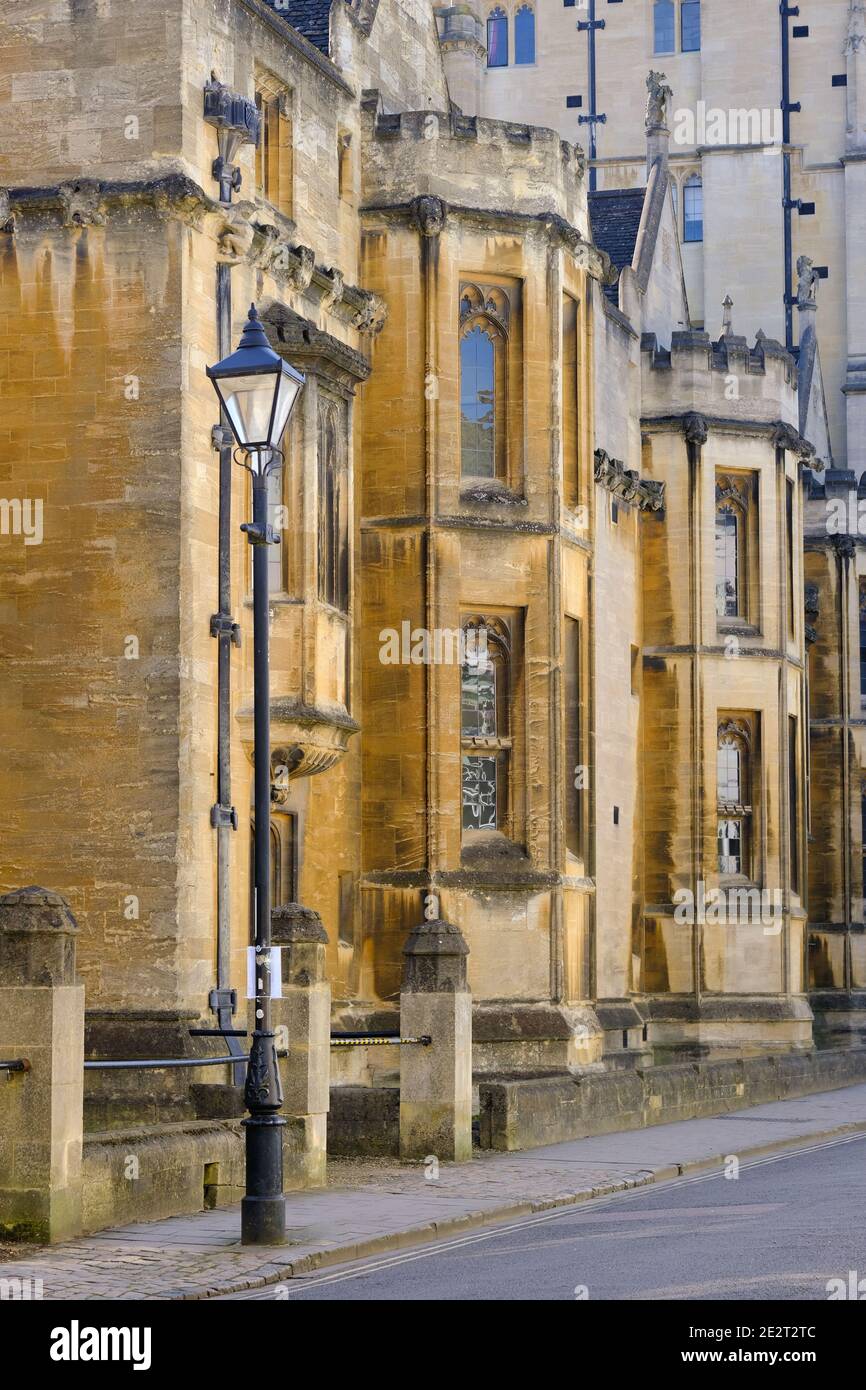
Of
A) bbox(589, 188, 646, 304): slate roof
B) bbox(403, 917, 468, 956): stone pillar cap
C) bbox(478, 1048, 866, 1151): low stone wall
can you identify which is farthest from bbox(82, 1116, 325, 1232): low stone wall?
bbox(589, 188, 646, 304): slate roof

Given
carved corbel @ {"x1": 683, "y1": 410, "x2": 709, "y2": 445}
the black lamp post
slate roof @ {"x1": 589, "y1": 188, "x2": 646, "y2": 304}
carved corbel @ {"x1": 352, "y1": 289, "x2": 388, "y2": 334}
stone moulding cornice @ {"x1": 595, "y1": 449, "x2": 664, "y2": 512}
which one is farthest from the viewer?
slate roof @ {"x1": 589, "y1": 188, "x2": 646, "y2": 304}

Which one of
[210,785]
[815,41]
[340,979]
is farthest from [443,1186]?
[815,41]

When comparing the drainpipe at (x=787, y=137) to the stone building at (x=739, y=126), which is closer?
the stone building at (x=739, y=126)

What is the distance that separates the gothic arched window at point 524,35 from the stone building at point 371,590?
60.3 ft

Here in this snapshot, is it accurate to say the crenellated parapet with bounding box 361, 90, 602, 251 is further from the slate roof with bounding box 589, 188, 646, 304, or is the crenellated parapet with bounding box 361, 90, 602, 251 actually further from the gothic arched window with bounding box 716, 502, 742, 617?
the slate roof with bounding box 589, 188, 646, 304

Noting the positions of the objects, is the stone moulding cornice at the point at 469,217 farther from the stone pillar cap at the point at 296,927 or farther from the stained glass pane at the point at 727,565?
the stone pillar cap at the point at 296,927

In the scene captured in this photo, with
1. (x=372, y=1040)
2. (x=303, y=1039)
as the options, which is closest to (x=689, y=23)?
(x=372, y=1040)

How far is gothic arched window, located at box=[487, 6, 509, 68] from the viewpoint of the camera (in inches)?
2132

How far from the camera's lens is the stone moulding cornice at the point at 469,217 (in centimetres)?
2672

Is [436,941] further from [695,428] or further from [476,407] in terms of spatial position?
[695,428]

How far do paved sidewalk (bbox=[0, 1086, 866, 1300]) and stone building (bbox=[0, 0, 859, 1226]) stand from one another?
0.60m

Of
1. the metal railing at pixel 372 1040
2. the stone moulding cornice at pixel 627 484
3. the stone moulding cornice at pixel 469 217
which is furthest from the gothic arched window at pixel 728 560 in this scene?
the metal railing at pixel 372 1040

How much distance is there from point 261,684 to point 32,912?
2.11 meters

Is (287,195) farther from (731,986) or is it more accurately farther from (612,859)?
(731,986)
